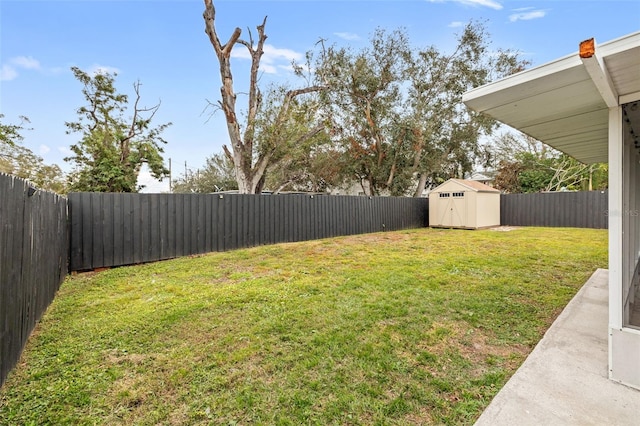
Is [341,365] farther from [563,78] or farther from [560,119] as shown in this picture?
[560,119]

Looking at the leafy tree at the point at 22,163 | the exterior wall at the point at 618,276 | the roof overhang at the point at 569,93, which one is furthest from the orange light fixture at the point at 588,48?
the leafy tree at the point at 22,163

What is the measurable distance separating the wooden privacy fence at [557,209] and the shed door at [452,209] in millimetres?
2655

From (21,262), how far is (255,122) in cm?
924

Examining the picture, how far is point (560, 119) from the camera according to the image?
2533mm

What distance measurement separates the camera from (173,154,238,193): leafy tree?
1123 inches

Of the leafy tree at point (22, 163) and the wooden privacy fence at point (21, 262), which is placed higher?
the leafy tree at point (22, 163)

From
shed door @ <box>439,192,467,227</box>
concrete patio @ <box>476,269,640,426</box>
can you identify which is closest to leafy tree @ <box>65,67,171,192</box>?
shed door @ <box>439,192,467,227</box>

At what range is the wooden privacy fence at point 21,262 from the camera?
1.82 meters

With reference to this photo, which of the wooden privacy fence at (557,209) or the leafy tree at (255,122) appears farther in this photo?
the wooden privacy fence at (557,209)

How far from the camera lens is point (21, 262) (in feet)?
7.17

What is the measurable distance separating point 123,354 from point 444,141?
15.8 meters

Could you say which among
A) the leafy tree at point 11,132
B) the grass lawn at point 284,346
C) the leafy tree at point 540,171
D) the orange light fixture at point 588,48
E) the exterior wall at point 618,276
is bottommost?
the grass lawn at point 284,346

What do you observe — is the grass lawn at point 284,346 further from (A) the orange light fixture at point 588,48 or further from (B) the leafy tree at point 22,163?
(B) the leafy tree at point 22,163

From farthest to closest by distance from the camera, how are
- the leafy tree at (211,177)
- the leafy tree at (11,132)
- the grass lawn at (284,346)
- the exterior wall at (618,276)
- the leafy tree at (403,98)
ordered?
1. the leafy tree at (211,177)
2. the leafy tree at (403,98)
3. the leafy tree at (11,132)
4. the exterior wall at (618,276)
5. the grass lawn at (284,346)
